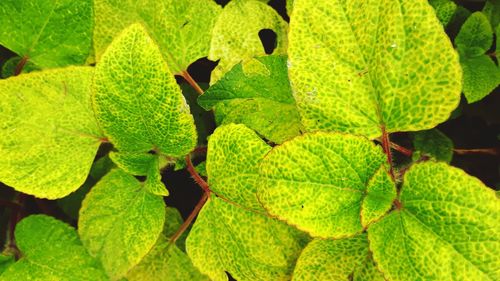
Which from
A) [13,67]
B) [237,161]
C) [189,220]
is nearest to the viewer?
[237,161]

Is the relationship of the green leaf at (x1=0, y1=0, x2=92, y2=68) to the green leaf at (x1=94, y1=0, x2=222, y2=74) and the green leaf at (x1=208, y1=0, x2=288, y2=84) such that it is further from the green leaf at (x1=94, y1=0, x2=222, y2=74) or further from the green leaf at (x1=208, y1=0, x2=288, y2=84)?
the green leaf at (x1=208, y1=0, x2=288, y2=84)

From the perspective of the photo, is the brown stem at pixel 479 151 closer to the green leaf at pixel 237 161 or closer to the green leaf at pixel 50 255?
the green leaf at pixel 237 161

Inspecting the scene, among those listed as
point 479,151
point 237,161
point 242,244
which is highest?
point 237,161

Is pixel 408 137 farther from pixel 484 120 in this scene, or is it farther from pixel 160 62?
pixel 160 62

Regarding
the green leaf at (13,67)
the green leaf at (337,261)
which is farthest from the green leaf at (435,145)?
the green leaf at (13,67)

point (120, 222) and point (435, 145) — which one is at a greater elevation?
point (120, 222)

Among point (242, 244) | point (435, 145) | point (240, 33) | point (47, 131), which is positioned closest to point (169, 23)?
point (240, 33)

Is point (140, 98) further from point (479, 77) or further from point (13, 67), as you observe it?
point (479, 77)
